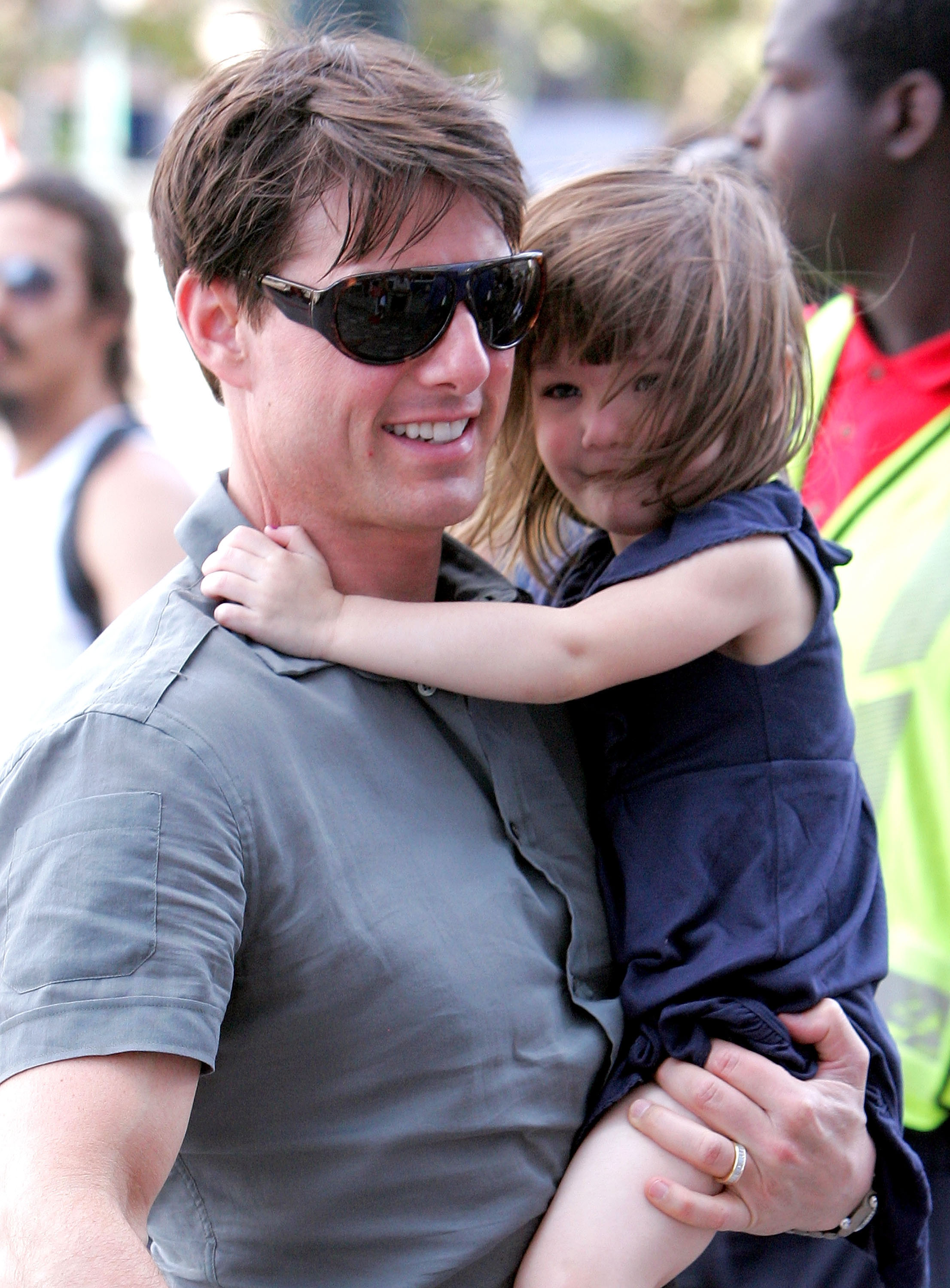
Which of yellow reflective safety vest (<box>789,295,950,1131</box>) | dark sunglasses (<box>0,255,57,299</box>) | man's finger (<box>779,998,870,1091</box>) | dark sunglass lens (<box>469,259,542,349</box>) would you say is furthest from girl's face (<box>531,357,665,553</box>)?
dark sunglasses (<box>0,255,57,299</box>)

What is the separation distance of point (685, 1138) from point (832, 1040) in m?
0.27

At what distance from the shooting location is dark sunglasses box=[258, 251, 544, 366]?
1736 millimetres

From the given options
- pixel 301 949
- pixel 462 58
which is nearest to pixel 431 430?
pixel 301 949

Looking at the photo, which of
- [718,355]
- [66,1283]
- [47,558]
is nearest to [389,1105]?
[66,1283]

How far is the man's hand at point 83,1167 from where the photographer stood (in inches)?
51.1

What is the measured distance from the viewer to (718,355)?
2.03m

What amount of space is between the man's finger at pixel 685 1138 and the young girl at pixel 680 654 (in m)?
0.02

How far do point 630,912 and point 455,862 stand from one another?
13.8 inches

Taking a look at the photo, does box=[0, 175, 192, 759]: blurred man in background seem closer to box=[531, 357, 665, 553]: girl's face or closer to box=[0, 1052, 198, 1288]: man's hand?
box=[531, 357, 665, 553]: girl's face

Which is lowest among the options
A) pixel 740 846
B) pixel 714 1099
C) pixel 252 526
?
pixel 714 1099

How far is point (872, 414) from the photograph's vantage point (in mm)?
3041

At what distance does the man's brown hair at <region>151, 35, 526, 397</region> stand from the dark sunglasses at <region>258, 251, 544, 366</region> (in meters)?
0.05

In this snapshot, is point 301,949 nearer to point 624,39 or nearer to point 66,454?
point 66,454

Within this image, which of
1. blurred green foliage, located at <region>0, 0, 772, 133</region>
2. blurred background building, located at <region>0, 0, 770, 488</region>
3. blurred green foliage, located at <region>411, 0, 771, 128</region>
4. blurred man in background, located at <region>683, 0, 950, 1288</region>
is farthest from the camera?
blurred green foliage, located at <region>411, 0, 771, 128</region>
